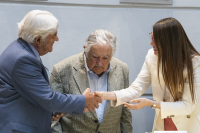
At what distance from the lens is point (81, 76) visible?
7.34ft

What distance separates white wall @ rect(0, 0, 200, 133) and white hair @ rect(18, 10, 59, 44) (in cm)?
101

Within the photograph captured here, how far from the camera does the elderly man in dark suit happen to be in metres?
1.71

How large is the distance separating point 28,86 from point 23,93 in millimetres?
83

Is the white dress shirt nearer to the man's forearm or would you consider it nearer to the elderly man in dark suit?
the man's forearm

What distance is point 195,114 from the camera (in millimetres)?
1969

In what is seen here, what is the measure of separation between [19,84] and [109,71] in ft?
2.94

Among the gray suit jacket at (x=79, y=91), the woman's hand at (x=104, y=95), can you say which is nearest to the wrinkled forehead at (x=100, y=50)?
the gray suit jacket at (x=79, y=91)

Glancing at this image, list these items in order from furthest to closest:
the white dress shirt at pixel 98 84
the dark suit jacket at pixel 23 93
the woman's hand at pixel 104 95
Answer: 1. the white dress shirt at pixel 98 84
2. the woman's hand at pixel 104 95
3. the dark suit jacket at pixel 23 93

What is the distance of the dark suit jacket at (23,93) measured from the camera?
1699 mm

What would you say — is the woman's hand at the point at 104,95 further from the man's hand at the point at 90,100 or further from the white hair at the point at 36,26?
the white hair at the point at 36,26

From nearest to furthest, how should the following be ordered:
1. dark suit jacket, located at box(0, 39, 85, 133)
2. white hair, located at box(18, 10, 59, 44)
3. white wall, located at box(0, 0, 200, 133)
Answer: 1. dark suit jacket, located at box(0, 39, 85, 133)
2. white hair, located at box(18, 10, 59, 44)
3. white wall, located at box(0, 0, 200, 133)

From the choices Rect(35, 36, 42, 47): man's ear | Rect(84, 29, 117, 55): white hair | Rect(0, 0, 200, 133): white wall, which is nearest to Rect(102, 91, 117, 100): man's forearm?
Rect(84, 29, 117, 55): white hair

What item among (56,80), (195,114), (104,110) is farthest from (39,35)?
(195,114)

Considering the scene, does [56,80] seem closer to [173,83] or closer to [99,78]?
[99,78]
